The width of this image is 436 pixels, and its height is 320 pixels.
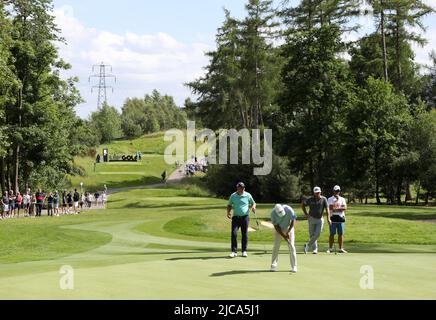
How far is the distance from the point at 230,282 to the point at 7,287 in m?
4.55

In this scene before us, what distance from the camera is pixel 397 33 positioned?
214 feet

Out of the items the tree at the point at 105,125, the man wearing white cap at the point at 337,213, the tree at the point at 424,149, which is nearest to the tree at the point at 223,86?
the tree at the point at 424,149

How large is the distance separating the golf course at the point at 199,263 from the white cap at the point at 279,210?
4.49ft

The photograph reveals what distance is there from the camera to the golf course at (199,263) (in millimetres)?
11891

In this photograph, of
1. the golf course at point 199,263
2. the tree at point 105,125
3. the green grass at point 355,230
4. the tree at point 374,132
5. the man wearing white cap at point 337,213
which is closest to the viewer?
the golf course at point 199,263

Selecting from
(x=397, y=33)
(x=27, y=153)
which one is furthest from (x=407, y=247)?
(x=397, y=33)

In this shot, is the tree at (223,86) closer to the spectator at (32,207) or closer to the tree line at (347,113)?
the tree line at (347,113)

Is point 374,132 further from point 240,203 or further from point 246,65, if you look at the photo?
point 240,203

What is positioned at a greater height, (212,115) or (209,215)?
(212,115)

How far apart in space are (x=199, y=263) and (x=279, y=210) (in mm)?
2630

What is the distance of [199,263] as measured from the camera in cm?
1606

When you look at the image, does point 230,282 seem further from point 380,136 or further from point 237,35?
point 237,35

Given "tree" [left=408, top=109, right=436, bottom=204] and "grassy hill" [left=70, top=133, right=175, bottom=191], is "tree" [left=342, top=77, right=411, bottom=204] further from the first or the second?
"grassy hill" [left=70, top=133, right=175, bottom=191]
